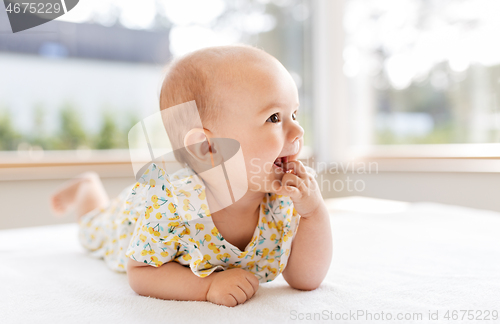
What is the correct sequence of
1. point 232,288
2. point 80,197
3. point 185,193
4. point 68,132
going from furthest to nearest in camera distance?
point 68,132, point 80,197, point 185,193, point 232,288

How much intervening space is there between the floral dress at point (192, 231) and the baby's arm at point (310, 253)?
20 mm

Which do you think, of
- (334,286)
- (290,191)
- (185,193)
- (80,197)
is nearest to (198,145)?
(185,193)

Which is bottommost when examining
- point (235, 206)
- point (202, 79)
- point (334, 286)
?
point (334, 286)

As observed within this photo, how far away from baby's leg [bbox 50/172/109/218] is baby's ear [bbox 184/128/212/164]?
63 centimetres

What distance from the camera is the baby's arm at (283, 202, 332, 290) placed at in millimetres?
695

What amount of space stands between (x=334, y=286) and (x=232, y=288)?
0.19 meters

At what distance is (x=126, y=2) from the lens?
215 cm

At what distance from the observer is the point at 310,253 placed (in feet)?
2.34

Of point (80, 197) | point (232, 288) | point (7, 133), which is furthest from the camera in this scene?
point (7, 133)

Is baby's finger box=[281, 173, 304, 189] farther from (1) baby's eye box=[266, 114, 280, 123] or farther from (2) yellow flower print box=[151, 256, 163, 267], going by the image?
(2) yellow flower print box=[151, 256, 163, 267]

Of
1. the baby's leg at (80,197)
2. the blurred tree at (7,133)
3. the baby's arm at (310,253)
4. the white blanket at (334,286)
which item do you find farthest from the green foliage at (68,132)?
the baby's arm at (310,253)

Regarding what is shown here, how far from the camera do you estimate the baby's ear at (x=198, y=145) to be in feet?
2.40

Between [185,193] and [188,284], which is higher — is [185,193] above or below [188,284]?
above

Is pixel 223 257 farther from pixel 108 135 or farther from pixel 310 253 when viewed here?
pixel 108 135
